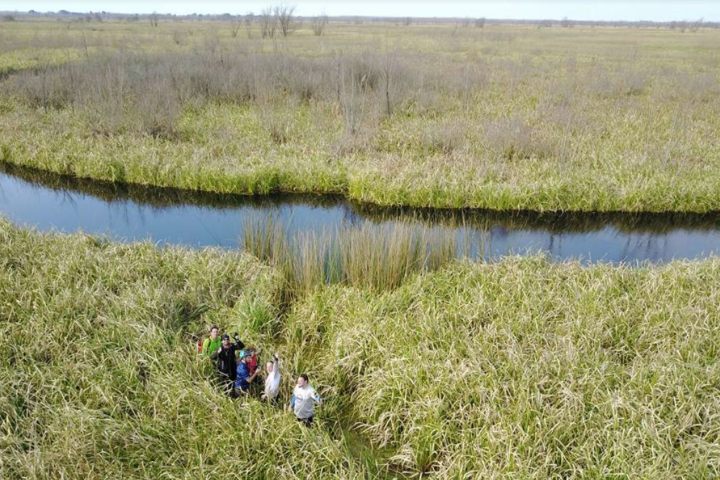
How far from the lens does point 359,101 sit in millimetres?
19781

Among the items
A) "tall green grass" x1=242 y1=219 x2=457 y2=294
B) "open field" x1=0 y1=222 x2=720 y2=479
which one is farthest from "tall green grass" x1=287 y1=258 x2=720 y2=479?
"tall green grass" x1=242 y1=219 x2=457 y2=294

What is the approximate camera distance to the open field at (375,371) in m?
5.27

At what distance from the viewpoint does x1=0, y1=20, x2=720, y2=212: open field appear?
14.3 meters

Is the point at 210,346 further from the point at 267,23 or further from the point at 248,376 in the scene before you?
the point at 267,23

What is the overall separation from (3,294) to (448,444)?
7196 millimetres

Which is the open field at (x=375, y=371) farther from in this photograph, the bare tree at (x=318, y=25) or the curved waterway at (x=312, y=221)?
the bare tree at (x=318, y=25)

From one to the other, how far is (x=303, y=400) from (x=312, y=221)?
7.89m

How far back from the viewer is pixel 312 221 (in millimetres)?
13266

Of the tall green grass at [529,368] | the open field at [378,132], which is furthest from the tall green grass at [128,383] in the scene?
the open field at [378,132]

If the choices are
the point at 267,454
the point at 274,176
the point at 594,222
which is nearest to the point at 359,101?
the point at 274,176

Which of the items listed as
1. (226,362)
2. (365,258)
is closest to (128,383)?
(226,362)

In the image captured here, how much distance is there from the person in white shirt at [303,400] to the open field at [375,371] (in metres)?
0.16

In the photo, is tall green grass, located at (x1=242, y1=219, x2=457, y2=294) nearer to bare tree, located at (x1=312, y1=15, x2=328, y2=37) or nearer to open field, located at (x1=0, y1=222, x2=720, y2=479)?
open field, located at (x1=0, y1=222, x2=720, y2=479)

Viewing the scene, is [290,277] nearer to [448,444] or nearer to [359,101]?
[448,444]
